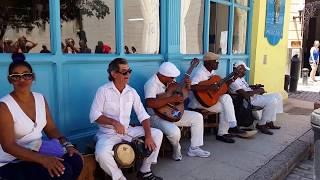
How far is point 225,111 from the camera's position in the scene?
4.92 m

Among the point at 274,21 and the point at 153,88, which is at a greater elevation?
the point at 274,21

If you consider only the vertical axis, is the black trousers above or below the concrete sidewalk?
above

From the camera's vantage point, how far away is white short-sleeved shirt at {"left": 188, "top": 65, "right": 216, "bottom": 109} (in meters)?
4.86

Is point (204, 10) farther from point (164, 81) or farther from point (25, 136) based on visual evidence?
point (25, 136)

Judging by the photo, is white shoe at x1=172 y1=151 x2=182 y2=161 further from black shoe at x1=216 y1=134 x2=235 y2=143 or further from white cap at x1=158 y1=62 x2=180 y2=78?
black shoe at x1=216 y1=134 x2=235 y2=143

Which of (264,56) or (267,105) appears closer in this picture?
(267,105)

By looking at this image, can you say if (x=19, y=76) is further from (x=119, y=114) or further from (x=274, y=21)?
(x=274, y=21)

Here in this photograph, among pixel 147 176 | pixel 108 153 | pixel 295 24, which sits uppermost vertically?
pixel 295 24

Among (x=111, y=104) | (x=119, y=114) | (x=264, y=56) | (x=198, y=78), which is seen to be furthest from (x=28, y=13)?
(x=264, y=56)

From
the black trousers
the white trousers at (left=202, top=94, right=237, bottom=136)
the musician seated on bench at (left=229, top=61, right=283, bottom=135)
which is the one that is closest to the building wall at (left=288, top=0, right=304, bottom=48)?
the musician seated on bench at (left=229, top=61, right=283, bottom=135)

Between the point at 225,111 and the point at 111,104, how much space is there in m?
2.12

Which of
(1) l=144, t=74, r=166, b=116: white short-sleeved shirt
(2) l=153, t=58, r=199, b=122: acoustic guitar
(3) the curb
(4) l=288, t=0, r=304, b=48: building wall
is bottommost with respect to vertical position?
(3) the curb

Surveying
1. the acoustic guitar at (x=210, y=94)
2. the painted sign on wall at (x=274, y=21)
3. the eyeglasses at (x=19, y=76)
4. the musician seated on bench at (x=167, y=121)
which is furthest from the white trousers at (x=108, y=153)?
the painted sign on wall at (x=274, y=21)

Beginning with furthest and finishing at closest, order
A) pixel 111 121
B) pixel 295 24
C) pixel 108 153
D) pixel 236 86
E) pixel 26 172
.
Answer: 1. pixel 295 24
2. pixel 236 86
3. pixel 111 121
4. pixel 108 153
5. pixel 26 172
